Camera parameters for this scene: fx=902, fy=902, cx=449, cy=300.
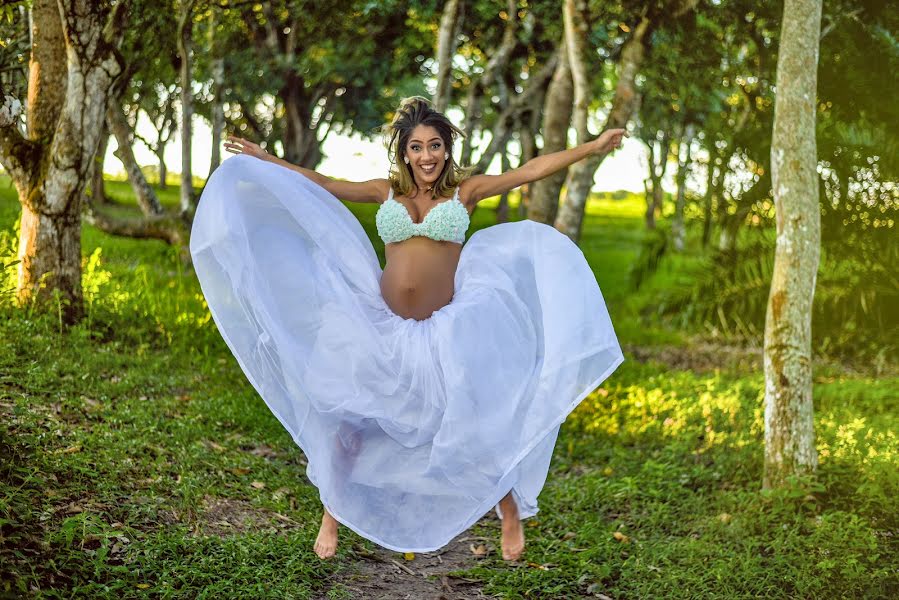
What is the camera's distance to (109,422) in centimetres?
739

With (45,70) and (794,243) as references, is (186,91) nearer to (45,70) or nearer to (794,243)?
(45,70)

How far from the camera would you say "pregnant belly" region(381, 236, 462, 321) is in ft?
18.0

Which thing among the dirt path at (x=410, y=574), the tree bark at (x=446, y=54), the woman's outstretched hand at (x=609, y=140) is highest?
the tree bark at (x=446, y=54)

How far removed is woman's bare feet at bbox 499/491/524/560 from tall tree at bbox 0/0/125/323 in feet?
18.4

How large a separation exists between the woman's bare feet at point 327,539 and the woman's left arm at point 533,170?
2.14 meters

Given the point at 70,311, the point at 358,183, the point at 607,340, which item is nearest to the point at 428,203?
the point at 358,183

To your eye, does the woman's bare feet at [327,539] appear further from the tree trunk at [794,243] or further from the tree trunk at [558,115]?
the tree trunk at [558,115]

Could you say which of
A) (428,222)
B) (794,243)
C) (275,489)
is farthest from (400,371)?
(794,243)

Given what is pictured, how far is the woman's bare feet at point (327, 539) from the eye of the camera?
5387 millimetres

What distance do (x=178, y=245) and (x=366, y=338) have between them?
29.4 feet

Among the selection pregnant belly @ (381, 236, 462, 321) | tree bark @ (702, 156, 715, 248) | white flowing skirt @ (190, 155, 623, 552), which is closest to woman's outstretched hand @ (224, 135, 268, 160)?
white flowing skirt @ (190, 155, 623, 552)

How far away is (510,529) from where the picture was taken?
5.30m

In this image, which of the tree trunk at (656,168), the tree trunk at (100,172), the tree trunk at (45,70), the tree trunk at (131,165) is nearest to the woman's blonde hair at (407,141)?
the tree trunk at (45,70)

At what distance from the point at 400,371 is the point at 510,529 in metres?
1.16
